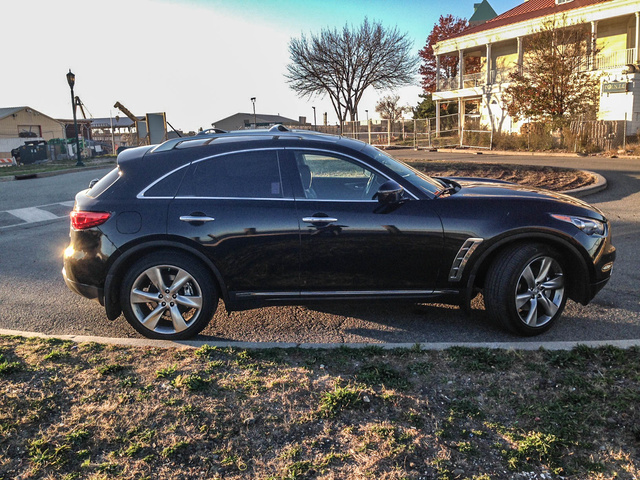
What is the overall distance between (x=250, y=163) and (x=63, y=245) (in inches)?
220

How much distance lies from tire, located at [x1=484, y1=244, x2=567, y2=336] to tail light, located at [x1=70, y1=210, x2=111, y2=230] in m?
3.24

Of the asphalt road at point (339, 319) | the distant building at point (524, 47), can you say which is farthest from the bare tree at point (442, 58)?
the asphalt road at point (339, 319)

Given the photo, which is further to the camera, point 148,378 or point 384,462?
point 148,378

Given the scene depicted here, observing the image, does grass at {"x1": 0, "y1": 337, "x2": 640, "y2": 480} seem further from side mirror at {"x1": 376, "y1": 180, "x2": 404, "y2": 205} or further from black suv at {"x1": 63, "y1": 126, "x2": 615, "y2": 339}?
side mirror at {"x1": 376, "y1": 180, "x2": 404, "y2": 205}

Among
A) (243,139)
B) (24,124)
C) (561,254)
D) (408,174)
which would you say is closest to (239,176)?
(243,139)

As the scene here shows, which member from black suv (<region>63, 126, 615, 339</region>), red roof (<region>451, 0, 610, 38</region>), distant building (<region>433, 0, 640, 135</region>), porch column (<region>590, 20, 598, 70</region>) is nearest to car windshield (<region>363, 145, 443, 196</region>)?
black suv (<region>63, 126, 615, 339</region>)

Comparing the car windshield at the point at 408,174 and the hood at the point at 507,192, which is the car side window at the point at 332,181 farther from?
the hood at the point at 507,192

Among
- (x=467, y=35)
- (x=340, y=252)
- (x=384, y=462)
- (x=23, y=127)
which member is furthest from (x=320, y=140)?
(x=23, y=127)

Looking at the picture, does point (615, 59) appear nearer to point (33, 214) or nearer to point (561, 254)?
point (33, 214)

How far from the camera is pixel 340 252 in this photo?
15.2ft

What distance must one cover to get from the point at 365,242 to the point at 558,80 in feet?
86.9

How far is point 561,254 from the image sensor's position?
4.73m

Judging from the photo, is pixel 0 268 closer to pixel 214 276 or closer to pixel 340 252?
pixel 214 276

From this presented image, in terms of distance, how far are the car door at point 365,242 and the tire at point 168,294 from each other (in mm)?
862
